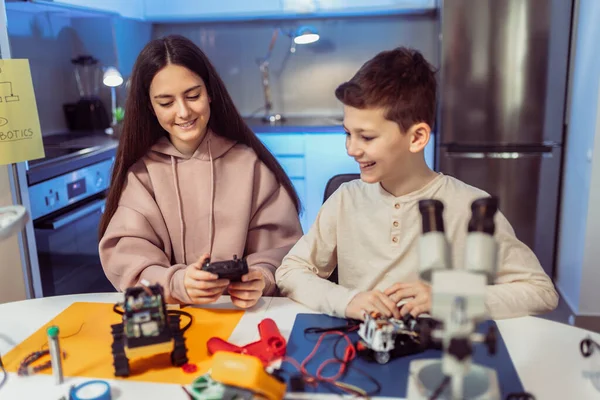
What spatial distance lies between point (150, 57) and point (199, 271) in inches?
24.6

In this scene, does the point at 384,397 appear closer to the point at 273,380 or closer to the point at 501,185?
the point at 273,380

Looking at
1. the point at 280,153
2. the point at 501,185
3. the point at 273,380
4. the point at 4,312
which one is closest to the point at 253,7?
the point at 280,153

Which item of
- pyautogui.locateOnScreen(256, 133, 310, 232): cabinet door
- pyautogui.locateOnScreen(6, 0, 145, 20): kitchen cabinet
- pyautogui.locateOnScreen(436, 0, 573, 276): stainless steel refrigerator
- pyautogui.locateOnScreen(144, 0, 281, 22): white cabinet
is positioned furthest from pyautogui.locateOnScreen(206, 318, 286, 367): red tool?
pyautogui.locateOnScreen(144, 0, 281, 22): white cabinet

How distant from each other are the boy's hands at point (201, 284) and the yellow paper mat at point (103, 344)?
0.14ft

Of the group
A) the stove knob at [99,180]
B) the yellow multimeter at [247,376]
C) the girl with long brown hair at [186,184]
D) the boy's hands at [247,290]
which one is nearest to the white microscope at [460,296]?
the yellow multimeter at [247,376]

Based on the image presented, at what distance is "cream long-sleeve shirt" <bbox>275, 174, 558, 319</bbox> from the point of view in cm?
111

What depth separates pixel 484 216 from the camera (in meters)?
0.70

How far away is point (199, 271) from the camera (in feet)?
3.59

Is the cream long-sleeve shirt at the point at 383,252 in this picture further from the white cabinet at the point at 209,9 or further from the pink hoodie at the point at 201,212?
the white cabinet at the point at 209,9

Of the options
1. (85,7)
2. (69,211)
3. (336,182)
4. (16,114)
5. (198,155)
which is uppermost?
(85,7)

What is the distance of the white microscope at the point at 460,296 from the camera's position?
0.66 m

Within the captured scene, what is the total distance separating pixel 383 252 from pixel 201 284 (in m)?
0.42

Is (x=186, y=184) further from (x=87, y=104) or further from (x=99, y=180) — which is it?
(x=87, y=104)

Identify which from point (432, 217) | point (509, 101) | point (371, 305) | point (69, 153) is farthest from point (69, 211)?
point (509, 101)
